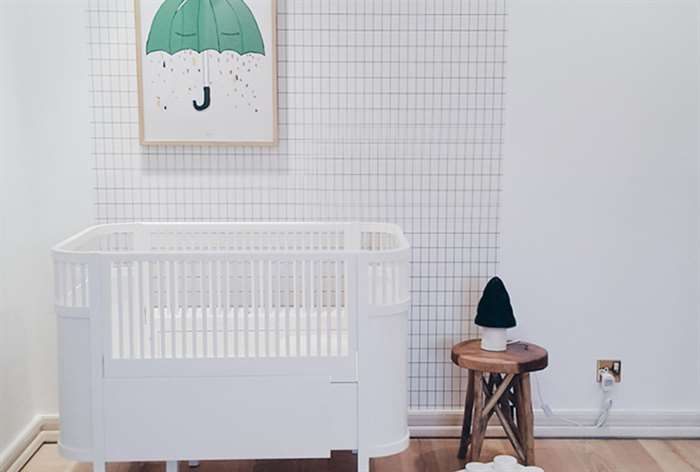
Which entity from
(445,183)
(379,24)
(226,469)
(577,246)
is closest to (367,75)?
(379,24)

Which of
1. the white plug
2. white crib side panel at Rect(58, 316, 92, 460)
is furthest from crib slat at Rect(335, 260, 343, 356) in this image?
the white plug

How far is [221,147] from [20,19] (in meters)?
0.86

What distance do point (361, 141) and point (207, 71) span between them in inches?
25.1

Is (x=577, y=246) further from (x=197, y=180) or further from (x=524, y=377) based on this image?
(x=197, y=180)

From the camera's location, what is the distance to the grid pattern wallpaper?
10.0ft

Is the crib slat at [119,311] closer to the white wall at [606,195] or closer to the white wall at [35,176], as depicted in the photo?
the white wall at [35,176]

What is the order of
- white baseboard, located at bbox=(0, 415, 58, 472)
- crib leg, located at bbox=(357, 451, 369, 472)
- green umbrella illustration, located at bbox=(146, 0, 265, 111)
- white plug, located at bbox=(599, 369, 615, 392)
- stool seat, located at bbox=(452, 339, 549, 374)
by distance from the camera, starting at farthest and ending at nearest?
1. white plug, located at bbox=(599, 369, 615, 392)
2. green umbrella illustration, located at bbox=(146, 0, 265, 111)
3. white baseboard, located at bbox=(0, 415, 58, 472)
4. stool seat, located at bbox=(452, 339, 549, 374)
5. crib leg, located at bbox=(357, 451, 369, 472)

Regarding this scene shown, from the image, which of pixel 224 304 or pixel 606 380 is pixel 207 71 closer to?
pixel 224 304

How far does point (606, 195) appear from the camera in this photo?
3150 mm

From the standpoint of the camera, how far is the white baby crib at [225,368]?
Result: 242 cm

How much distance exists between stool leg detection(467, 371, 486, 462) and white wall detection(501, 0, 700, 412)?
17.6 inches

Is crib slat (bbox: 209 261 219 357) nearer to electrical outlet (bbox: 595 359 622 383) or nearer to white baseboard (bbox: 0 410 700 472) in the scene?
white baseboard (bbox: 0 410 700 472)

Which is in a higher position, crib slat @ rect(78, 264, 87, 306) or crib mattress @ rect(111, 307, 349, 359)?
crib slat @ rect(78, 264, 87, 306)

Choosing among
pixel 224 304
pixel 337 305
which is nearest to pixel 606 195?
pixel 337 305
